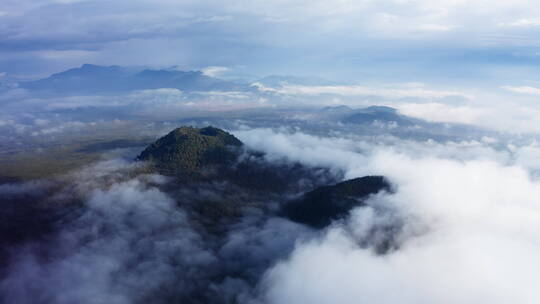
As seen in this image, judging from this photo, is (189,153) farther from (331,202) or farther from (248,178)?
(331,202)

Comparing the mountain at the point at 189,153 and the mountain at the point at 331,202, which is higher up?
the mountain at the point at 189,153

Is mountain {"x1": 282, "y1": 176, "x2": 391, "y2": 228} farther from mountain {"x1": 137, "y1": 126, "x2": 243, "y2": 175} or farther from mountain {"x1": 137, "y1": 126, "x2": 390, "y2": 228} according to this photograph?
mountain {"x1": 137, "y1": 126, "x2": 243, "y2": 175}

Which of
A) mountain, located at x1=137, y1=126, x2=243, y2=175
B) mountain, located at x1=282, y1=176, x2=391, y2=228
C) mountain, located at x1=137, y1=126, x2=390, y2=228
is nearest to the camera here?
mountain, located at x1=282, y1=176, x2=391, y2=228

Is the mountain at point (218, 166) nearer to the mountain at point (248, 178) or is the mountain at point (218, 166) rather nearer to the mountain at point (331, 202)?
the mountain at point (248, 178)

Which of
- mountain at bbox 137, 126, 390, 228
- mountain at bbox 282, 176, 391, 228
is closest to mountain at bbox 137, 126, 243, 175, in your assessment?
mountain at bbox 137, 126, 390, 228

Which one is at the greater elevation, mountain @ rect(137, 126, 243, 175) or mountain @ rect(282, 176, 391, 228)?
mountain @ rect(137, 126, 243, 175)

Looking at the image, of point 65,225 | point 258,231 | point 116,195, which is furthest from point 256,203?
point 65,225

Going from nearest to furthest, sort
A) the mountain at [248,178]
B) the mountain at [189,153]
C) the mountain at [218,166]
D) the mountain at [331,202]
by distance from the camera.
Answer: the mountain at [331,202] → the mountain at [248,178] → the mountain at [218,166] → the mountain at [189,153]

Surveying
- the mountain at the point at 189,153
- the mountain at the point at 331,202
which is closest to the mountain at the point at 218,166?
the mountain at the point at 189,153
